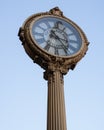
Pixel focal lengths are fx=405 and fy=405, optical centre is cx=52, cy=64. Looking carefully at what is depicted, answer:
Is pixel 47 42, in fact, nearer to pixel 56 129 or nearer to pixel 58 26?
pixel 58 26

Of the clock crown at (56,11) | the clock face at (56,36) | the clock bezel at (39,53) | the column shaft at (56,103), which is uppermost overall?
the clock crown at (56,11)

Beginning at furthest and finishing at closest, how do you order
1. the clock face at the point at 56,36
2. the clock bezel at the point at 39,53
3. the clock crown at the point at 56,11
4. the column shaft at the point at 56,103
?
the clock crown at the point at 56,11 < the clock face at the point at 56,36 < the clock bezel at the point at 39,53 < the column shaft at the point at 56,103

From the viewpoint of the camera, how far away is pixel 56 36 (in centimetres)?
1778

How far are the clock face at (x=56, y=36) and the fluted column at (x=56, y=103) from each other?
1.25m

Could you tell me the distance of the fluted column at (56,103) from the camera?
1444cm

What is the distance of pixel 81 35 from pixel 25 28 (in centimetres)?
280

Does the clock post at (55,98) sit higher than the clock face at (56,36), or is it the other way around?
the clock face at (56,36)

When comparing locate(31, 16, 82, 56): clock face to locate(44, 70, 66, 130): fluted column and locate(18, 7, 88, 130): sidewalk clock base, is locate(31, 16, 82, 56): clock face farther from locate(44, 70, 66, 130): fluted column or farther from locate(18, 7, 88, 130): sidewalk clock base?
locate(44, 70, 66, 130): fluted column

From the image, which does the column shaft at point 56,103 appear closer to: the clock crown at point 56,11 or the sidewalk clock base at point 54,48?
the sidewalk clock base at point 54,48

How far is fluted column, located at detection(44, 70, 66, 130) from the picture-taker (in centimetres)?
1444

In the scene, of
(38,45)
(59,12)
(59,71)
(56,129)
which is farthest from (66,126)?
(59,12)

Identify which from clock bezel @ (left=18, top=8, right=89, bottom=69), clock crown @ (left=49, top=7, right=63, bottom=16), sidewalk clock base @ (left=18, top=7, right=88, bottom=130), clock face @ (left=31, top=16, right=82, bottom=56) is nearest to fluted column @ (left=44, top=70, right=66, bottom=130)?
sidewalk clock base @ (left=18, top=7, right=88, bottom=130)

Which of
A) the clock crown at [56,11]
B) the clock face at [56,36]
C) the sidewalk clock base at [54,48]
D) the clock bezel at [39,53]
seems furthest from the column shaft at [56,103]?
the clock crown at [56,11]

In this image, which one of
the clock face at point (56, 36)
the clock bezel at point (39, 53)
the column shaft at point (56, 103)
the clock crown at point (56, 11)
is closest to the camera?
the column shaft at point (56, 103)
